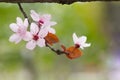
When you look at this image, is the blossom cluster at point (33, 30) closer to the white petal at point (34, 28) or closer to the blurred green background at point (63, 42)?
the white petal at point (34, 28)

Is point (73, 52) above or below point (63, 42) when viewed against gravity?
above

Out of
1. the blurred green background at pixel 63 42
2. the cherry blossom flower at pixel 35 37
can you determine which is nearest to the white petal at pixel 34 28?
the cherry blossom flower at pixel 35 37

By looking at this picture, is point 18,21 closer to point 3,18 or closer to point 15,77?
point 3,18

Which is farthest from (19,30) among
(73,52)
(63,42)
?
(63,42)

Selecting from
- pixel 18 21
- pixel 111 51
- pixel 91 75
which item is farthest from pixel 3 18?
pixel 18 21

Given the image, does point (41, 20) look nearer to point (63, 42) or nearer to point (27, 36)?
point (27, 36)
